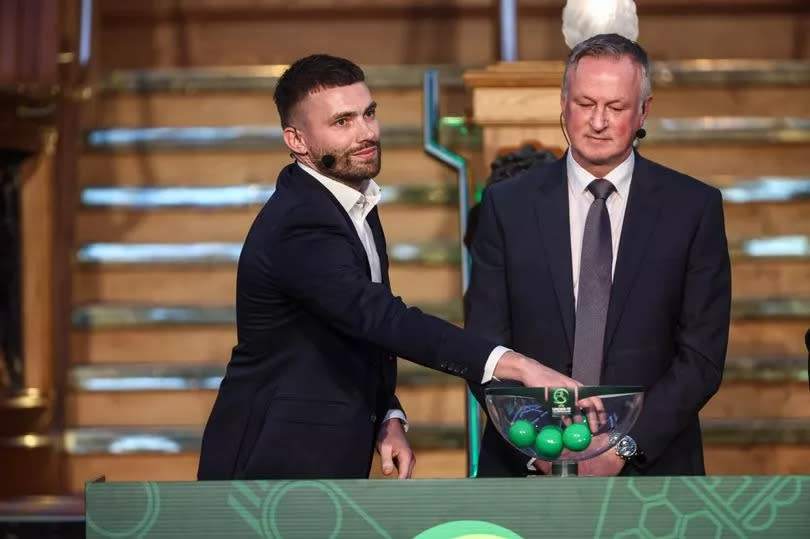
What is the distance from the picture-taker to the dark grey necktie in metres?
2.98

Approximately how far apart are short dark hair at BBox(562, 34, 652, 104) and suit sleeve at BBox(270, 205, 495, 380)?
57 centimetres

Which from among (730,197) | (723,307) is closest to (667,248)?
(723,307)

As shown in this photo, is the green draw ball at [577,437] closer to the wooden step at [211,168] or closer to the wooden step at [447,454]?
the wooden step at [447,454]

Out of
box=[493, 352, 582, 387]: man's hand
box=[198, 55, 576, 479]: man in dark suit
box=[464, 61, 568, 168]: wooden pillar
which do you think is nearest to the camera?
box=[493, 352, 582, 387]: man's hand

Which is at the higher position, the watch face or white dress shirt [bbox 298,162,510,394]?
white dress shirt [bbox 298,162,510,394]

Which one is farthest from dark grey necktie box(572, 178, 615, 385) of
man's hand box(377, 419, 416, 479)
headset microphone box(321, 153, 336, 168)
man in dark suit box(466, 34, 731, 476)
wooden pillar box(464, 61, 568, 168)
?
wooden pillar box(464, 61, 568, 168)

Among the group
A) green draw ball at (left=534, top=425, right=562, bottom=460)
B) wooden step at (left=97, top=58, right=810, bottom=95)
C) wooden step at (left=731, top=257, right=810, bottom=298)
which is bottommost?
green draw ball at (left=534, top=425, right=562, bottom=460)

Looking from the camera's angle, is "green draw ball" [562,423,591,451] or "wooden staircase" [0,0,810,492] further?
"wooden staircase" [0,0,810,492]

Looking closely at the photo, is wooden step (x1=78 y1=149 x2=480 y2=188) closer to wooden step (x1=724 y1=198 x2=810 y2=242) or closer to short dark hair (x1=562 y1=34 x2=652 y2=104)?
wooden step (x1=724 y1=198 x2=810 y2=242)

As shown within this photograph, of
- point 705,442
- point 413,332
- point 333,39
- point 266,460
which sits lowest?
point 705,442

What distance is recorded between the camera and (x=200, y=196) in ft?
18.6

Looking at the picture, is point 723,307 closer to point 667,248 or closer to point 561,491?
point 667,248

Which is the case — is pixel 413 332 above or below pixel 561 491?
above

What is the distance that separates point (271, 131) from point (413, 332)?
2994 mm
